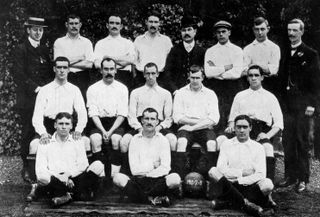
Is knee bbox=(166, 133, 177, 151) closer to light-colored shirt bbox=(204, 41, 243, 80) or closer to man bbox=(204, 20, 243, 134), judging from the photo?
man bbox=(204, 20, 243, 134)

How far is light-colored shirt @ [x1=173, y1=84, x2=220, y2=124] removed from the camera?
7.03 meters

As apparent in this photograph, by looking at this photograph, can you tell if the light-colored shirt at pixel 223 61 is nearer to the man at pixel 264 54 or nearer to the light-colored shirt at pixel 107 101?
the man at pixel 264 54

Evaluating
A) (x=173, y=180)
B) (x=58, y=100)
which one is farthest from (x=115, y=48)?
(x=173, y=180)

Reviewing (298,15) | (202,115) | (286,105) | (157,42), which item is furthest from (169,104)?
(298,15)

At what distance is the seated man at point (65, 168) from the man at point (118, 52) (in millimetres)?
1410

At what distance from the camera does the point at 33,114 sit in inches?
278

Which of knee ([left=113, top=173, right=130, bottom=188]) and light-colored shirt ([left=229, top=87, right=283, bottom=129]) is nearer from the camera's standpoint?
knee ([left=113, top=173, right=130, bottom=188])

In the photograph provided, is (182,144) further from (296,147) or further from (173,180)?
(296,147)

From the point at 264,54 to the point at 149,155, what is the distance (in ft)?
7.20

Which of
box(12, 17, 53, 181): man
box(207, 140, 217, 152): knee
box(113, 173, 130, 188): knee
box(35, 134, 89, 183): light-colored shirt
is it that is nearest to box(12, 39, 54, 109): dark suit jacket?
box(12, 17, 53, 181): man

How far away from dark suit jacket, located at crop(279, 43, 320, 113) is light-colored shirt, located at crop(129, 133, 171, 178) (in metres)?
1.86

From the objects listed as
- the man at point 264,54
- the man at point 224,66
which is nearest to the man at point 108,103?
the man at point 224,66

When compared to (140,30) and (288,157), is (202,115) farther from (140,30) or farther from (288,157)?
(140,30)

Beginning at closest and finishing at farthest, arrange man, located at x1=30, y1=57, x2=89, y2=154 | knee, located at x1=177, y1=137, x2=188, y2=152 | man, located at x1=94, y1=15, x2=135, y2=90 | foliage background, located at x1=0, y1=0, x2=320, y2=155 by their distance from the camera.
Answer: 1. knee, located at x1=177, y1=137, x2=188, y2=152
2. man, located at x1=30, y1=57, x2=89, y2=154
3. man, located at x1=94, y1=15, x2=135, y2=90
4. foliage background, located at x1=0, y1=0, x2=320, y2=155
